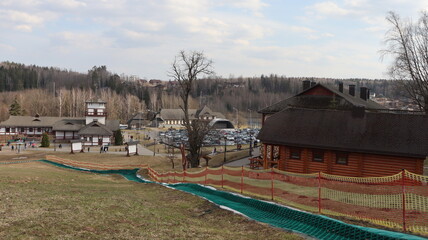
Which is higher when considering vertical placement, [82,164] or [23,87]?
[23,87]

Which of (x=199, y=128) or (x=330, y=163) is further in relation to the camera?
(x=199, y=128)

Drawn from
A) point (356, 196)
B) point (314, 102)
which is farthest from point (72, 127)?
point (356, 196)

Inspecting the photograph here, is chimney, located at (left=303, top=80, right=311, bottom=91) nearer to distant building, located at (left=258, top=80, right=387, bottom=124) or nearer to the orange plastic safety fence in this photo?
distant building, located at (left=258, top=80, right=387, bottom=124)

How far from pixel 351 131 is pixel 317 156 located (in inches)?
113

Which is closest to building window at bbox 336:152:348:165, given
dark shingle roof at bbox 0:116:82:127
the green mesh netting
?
the green mesh netting

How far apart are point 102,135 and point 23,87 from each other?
135m

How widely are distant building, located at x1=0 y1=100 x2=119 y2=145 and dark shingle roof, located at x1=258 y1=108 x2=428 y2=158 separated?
5611cm

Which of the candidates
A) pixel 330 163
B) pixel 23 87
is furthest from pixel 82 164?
pixel 23 87

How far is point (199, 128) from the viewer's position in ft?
122

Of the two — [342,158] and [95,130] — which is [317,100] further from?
[95,130]

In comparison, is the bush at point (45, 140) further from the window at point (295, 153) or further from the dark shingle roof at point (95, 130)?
the window at point (295, 153)

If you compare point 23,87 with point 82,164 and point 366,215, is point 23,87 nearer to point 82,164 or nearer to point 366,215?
point 82,164

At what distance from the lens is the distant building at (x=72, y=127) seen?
75.9m

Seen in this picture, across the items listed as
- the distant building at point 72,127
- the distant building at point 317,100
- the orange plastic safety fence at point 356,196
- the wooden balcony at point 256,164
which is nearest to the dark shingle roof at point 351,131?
the orange plastic safety fence at point 356,196
